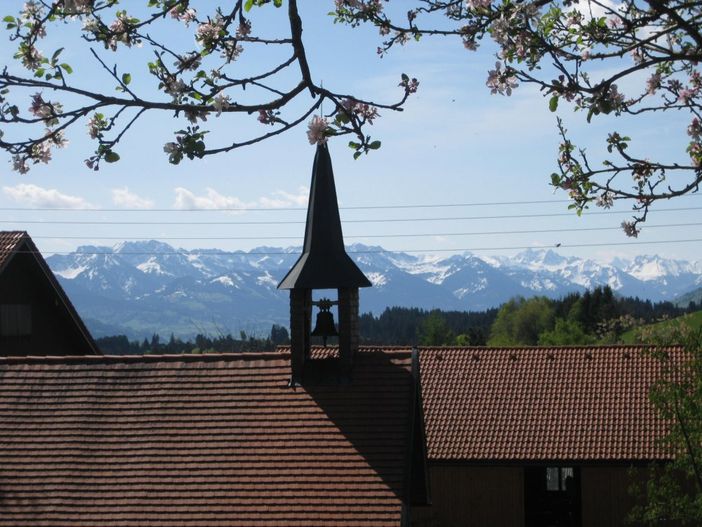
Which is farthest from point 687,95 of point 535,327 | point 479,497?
point 535,327

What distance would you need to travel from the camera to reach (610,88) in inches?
270

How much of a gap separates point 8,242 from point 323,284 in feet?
48.0

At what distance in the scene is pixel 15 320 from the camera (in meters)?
30.1

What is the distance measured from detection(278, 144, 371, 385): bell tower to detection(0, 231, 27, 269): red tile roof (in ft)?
42.5

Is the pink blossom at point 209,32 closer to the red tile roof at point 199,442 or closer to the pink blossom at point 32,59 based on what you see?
the pink blossom at point 32,59

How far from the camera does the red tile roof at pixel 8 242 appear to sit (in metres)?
29.0

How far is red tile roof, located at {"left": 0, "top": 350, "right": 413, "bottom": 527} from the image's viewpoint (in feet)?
50.7

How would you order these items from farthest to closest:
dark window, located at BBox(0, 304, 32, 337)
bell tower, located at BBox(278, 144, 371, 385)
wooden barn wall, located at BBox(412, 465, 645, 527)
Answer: wooden barn wall, located at BBox(412, 465, 645, 527), dark window, located at BBox(0, 304, 32, 337), bell tower, located at BBox(278, 144, 371, 385)

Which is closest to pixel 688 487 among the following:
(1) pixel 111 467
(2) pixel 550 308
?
(1) pixel 111 467

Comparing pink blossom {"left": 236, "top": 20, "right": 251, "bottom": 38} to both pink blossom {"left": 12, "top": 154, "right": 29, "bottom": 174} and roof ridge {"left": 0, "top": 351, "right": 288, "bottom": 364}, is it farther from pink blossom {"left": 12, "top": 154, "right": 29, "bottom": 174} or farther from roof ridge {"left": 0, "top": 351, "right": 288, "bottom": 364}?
roof ridge {"left": 0, "top": 351, "right": 288, "bottom": 364}

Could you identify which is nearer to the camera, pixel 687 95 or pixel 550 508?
pixel 687 95

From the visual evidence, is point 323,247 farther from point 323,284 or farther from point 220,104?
point 220,104

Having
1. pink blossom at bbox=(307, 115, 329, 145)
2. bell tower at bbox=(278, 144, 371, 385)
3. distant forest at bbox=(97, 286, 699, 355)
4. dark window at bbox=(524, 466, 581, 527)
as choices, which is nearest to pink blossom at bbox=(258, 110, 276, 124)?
pink blossom at bbox=(307, 115, 329, 145)

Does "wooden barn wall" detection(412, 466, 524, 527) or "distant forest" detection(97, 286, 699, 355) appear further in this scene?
"distant forest" detection(97, 286, 699, 355)
